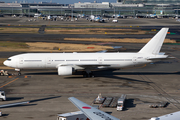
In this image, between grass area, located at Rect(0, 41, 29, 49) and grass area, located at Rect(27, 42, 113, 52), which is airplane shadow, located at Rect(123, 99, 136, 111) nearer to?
grass area, located at Rect(27, 42, 113, 52)

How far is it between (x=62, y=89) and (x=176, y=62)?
34.9m

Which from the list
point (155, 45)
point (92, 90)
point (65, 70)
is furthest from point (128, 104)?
point (155, 45)

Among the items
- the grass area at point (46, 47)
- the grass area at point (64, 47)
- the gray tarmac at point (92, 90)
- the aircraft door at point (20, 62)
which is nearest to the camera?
the gray tarmac at point (92, 90)

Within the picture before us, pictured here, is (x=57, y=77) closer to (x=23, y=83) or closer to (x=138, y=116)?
(x=23, y=83)

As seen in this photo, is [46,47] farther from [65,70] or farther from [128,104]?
[128,104]

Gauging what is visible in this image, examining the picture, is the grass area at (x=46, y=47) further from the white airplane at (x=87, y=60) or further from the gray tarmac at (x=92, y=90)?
the white airplane at (x=87, y=60)

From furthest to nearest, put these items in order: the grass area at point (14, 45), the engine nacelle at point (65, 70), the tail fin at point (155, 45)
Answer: the grass area at point (14, 45) < the tail fin at point (155, 45) < the engine nacelle at point (65, 70)

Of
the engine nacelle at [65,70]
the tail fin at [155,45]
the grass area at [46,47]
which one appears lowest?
the engine nacelle at [65,70]

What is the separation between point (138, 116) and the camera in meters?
29.8

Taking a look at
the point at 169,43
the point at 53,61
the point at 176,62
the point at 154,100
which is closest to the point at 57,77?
the point at 53,61

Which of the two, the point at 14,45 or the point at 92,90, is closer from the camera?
the point at 92,90

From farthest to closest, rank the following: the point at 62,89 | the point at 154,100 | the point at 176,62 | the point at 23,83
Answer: the point at 176,62 < the point at 23,83 < the point at 62,89 < the point at 154,100

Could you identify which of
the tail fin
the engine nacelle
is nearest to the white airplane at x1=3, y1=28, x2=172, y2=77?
the tail fin

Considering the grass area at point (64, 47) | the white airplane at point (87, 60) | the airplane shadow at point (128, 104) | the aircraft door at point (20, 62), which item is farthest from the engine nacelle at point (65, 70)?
the grass area at point (64, 47)
